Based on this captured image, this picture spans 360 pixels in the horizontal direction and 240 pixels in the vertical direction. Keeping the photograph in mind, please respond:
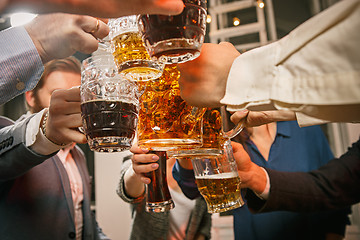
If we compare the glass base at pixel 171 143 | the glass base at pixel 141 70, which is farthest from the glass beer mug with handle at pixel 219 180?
the glass base at pixel 141 70

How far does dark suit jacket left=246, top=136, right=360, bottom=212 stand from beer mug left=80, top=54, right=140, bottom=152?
537mm

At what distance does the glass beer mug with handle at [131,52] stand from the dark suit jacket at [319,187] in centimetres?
60

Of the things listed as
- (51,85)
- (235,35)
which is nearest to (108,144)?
(51,85)

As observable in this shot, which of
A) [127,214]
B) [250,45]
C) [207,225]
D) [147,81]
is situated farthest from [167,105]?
[127,214]

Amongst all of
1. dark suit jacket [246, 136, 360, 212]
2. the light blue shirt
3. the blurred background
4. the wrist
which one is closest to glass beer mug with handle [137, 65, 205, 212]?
the light blue shirt

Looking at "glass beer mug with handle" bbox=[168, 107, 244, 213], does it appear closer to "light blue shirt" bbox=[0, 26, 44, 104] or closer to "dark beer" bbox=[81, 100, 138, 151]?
"dark beer" bbox=[81, 100, 138, 151]

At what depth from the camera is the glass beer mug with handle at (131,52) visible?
0.47 m

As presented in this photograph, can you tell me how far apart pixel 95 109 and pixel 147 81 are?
113mm

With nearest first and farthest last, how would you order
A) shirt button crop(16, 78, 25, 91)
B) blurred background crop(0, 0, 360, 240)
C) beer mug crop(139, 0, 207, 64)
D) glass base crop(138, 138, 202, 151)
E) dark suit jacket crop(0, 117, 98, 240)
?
1. beer mug crop(139, 0, 207, 64)
2. glass base crop(138, 138, 202, 151)
3. shirt button crop(16, 78, 25, 91)
4. dark suit jacket crop(0, 117, 98, 240)
5. blurred background crop(0, 0, 360, 240)

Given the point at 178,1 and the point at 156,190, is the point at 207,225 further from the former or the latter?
the point at 178,1

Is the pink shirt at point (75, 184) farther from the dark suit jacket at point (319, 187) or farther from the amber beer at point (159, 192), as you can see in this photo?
the dark suit jacket at point (319, 187)

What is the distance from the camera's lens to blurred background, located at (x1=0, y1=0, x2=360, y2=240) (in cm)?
232

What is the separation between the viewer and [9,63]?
0.60m

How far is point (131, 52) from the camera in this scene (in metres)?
0.47
